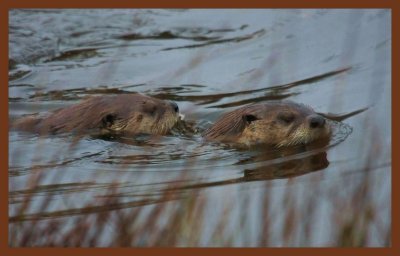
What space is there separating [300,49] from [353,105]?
2.51 meters

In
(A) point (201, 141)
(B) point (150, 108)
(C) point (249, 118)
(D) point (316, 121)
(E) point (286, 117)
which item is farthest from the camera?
(B) point (150, 108)

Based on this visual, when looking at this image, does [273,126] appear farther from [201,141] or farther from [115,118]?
[115,118]

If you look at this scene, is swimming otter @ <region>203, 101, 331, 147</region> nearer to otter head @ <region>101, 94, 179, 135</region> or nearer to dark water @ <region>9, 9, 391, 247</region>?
dark water @ <region>9, 9, 391, 247</region>

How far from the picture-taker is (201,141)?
8008 mm

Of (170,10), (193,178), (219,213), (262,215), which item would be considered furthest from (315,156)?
(170,10)

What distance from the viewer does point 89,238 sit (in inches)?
196

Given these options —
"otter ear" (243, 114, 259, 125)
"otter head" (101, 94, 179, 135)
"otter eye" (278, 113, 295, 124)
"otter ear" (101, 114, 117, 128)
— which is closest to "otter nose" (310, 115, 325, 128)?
"otter eye" (278, 113, 295, 124)

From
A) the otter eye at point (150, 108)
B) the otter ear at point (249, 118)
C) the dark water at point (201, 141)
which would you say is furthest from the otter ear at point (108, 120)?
the otter ear at point (249, 118)

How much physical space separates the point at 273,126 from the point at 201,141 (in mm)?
677

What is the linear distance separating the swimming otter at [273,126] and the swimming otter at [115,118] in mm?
452

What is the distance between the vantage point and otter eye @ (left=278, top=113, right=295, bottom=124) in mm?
7641

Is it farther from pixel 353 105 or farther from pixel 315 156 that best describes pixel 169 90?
pixel 315 156

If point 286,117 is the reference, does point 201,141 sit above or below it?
below

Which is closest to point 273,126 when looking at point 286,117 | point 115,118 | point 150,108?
point 286,117
